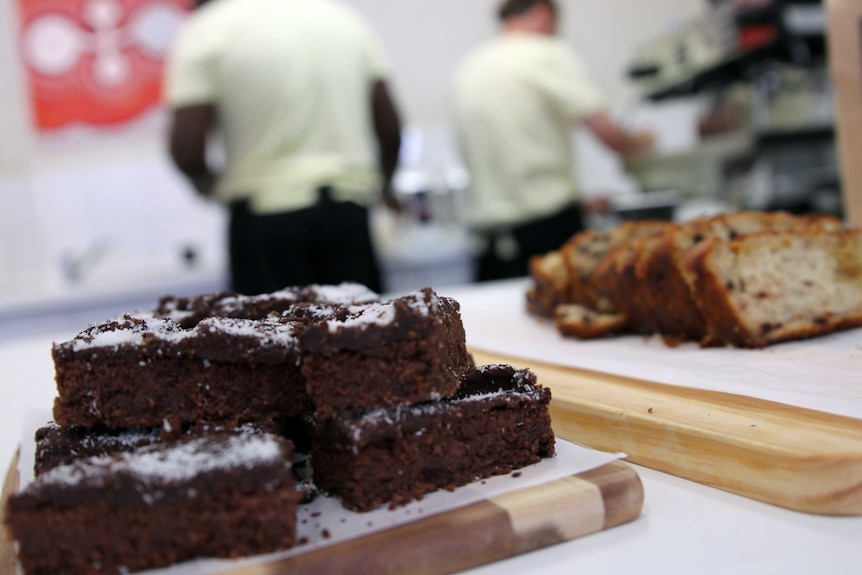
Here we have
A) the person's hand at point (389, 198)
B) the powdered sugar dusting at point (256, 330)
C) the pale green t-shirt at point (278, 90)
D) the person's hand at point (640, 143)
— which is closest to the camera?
the powdered sugar dusting at point (256, 330)

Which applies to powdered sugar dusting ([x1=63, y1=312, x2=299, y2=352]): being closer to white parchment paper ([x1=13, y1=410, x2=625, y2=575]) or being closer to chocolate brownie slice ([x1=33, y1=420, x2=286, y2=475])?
chocolate brownie slice ([x1=33, y1=420, x2=286, y2=475])

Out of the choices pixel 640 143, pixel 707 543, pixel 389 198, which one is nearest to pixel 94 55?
pixel 389 198

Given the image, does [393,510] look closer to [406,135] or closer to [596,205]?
[596,205]

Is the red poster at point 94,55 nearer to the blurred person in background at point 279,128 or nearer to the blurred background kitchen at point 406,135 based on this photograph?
the blurred background kitchen at point 406,135

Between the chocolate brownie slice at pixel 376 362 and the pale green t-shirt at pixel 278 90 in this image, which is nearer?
the chocolate brownie slice at pixel 376 362

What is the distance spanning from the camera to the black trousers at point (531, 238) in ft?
16.2

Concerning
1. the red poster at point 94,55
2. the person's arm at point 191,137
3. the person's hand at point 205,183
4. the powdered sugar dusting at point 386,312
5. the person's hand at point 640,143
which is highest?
the red poster at point 94,55

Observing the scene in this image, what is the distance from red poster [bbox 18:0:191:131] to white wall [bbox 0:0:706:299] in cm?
15

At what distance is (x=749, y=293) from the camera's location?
1.98 m

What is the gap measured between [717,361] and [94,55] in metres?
6.58

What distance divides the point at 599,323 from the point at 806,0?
3.81 metres

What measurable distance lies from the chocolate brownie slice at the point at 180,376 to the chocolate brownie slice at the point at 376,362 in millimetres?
82

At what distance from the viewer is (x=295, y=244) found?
12.4ft

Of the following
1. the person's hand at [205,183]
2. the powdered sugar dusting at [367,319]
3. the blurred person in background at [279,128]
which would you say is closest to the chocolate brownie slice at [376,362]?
the powdered sugar dusting at [367,319]
